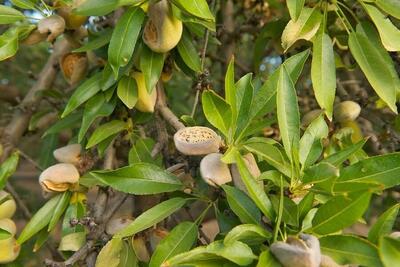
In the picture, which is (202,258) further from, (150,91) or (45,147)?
(45,147)

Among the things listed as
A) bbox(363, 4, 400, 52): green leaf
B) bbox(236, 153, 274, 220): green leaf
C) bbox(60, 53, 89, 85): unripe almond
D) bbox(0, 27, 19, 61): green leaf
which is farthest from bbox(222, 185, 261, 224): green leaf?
bbox(60, 53, 89, 85): unripe almond

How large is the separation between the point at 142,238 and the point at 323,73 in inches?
14.4

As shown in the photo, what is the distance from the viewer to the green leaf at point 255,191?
0.59 metres

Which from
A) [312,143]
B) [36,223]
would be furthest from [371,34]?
[36,223]

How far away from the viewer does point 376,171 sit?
635 mm

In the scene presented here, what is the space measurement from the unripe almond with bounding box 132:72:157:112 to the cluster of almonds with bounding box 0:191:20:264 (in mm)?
266

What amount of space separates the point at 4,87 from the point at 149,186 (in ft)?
3.38

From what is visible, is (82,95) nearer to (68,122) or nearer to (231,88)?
(68,122)

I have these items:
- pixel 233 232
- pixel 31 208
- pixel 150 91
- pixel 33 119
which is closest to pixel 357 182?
pixel 233 232

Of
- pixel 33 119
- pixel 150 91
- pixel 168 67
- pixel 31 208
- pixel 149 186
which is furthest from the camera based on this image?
pixel 31 208

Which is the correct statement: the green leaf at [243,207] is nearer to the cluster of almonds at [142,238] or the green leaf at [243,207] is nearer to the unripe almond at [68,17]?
the cluster of almonds at [142,238]

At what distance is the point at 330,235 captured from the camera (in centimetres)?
59

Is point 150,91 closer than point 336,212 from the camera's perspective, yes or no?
No

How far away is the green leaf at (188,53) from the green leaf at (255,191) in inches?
13.1
